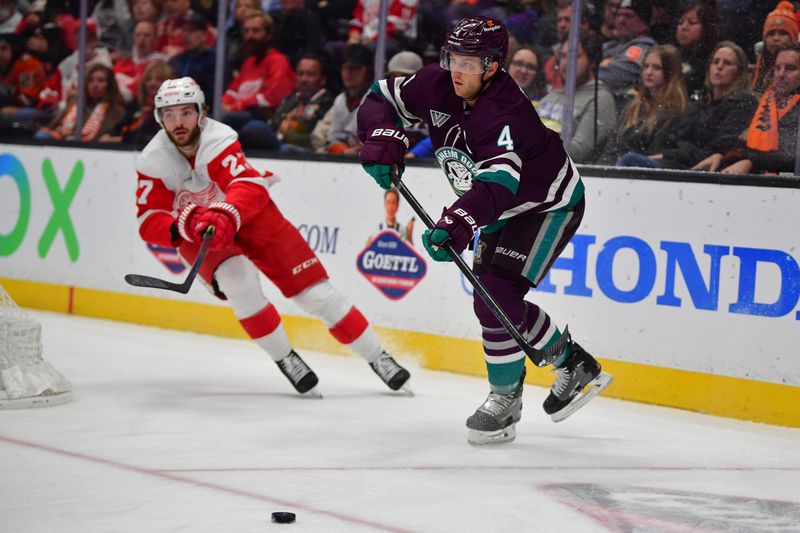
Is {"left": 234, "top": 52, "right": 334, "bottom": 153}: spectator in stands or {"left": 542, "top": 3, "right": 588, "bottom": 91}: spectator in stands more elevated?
{"left": 542, "top": 3, "right": 588, "bottom": 91}: spectator in stands

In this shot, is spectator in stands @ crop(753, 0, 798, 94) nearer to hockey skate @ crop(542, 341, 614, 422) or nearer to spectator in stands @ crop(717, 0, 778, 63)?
spectator in stands @ crop(717, 0, 778, 63)

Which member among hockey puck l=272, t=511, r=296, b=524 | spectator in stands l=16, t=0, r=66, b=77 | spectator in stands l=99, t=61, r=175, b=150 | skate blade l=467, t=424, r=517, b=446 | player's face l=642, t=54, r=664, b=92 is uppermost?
player's face l=642, t=54, r=664, b=92

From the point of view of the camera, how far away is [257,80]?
5.71 m

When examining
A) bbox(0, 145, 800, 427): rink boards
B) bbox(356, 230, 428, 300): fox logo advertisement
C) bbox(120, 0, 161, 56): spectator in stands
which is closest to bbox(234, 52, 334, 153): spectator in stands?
bbox(0, 145, 800, 427): rink boards

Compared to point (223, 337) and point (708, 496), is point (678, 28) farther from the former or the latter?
point (223, 337)

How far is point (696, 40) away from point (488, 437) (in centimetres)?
180

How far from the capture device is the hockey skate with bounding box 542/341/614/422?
3.57 meters

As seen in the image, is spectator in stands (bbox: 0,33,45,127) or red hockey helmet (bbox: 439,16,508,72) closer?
red hockey helmet (bbox: 439,16,508,72)

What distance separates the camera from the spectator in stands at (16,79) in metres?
6.66

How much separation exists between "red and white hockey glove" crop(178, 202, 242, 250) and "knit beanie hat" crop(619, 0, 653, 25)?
1.75 metres

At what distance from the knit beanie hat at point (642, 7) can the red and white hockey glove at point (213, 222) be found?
1.75 metres

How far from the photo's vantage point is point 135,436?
10.8ft

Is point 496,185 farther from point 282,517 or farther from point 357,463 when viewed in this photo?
point 282,517

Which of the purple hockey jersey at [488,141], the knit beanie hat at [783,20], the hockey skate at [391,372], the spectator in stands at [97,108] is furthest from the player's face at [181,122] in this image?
the spectator in stands at [97,108]
